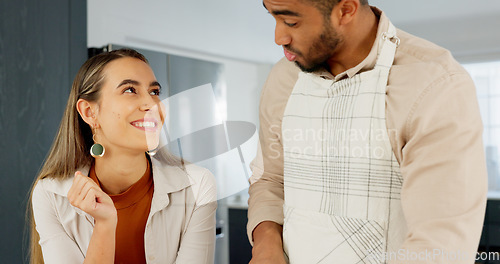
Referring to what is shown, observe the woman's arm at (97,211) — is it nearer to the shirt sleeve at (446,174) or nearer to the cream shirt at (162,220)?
the cream shirt at (162,220)

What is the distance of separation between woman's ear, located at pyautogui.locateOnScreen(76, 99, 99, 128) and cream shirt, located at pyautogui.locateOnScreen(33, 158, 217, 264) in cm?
14

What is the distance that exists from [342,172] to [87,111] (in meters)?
0.56

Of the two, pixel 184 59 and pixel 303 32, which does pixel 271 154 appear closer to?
pixel 303 32

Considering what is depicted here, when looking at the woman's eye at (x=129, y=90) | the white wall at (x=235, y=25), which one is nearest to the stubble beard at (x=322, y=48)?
the woman's eye at (x=129, y=90)

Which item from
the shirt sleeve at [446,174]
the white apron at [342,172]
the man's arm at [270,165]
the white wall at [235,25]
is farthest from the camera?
the white wall at [235,25]

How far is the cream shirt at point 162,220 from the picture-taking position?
1021 millimetres

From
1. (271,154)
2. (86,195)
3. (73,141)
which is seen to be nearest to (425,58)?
(271,154)

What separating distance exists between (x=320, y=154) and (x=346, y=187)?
8cm

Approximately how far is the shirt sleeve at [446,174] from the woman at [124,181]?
0.47 metres

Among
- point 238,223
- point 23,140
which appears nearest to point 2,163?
point 23,140

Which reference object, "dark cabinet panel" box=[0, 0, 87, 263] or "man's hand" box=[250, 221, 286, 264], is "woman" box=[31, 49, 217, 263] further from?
"dark cabinet panel" box=[0, 0, 87, 263]

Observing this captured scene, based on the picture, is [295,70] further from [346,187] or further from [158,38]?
[158,38]

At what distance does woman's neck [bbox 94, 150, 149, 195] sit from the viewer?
3.51 feet

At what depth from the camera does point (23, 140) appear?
1586 millimetres
